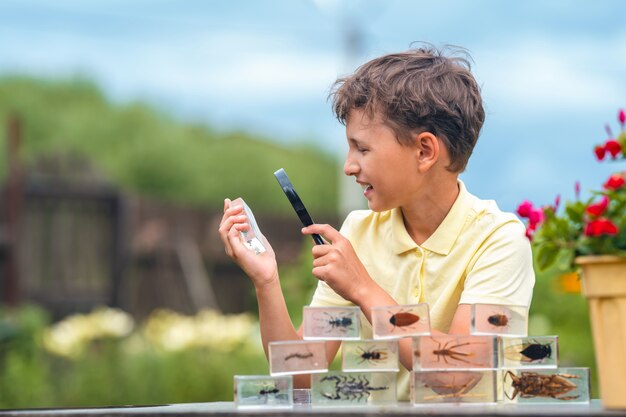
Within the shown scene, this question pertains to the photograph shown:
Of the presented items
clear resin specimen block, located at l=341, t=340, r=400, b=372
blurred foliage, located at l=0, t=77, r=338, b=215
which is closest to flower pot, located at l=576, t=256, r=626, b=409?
clear resin specimen block, located at l=341, t=340, r=400, b=372

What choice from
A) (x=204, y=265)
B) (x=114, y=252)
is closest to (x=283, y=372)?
(x=114, y=252)

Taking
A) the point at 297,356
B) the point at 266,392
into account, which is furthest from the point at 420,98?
the point at 266,392

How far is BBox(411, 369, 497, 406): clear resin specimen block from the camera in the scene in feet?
6.39

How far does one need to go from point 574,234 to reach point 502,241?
0.58 metres

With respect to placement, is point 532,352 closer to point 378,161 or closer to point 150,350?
point 378,161

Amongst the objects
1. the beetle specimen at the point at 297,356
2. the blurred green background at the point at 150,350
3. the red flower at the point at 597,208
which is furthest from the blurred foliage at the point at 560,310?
the red flower at the point at 597,208

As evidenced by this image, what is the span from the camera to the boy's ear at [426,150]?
2467 mm

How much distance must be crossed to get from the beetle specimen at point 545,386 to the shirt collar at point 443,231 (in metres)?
0.56

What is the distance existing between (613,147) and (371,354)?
24.4 inches

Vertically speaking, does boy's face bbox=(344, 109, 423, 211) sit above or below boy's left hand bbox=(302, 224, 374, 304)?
above

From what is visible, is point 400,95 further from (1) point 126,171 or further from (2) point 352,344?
(1) point 126,171

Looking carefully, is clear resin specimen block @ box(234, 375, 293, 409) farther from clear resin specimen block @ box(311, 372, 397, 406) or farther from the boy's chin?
the boy's chin

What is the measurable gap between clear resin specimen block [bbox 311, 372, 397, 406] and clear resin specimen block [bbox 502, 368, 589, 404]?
253 mm

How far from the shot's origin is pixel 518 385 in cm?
203
